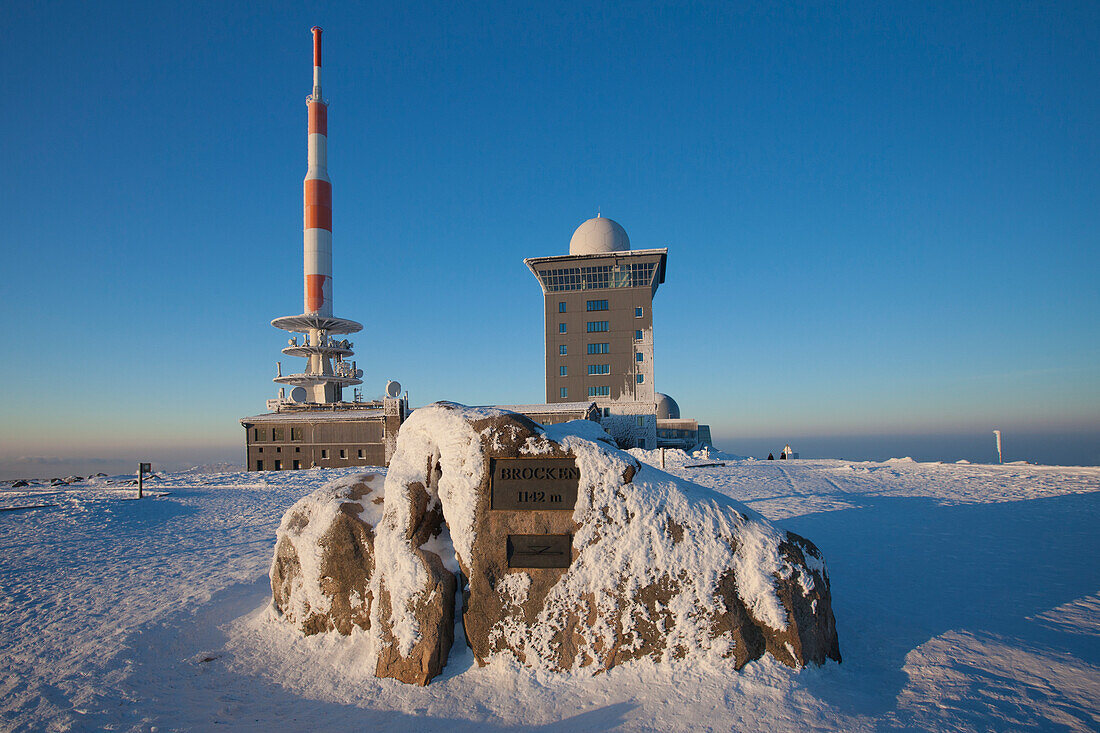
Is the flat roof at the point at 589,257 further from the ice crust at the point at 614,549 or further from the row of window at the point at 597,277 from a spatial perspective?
the ice crust at the point at 614,549

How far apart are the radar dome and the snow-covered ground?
4498 centimetres

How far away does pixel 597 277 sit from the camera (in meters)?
51.0

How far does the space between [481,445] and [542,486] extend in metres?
0.87

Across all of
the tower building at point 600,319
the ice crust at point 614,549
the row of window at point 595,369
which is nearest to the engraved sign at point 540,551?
the ice crust at point 614,549

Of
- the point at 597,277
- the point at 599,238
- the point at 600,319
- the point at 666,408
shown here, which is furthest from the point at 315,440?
the point at 666,408

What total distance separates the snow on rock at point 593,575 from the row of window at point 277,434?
3617 centimetres

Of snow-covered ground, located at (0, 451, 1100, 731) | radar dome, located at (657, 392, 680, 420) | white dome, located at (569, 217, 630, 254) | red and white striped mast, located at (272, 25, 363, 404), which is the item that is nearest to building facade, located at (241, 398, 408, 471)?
red and white striped mast, located at (272, 25, 363, 404)

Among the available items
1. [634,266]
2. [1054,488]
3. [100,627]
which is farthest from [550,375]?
[100,627]

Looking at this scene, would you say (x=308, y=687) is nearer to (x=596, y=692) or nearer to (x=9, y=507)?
(x=596, y=692)

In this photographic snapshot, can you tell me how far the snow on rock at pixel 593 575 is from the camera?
5.51 meters

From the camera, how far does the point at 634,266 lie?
165 feet

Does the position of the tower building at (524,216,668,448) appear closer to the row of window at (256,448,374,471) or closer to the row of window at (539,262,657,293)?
the row of window at (539,262,657,293)

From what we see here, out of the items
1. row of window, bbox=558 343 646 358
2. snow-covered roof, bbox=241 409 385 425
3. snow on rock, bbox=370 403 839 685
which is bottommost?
snow on rock, bbox=370 403 839 685

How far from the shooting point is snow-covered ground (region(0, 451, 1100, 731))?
477 cm
